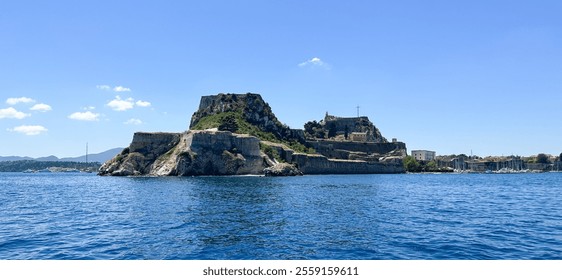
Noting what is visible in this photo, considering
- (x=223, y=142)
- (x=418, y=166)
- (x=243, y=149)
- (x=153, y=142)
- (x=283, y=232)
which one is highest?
(x=153, y=142)

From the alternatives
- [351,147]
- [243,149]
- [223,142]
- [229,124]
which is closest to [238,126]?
[229,124]

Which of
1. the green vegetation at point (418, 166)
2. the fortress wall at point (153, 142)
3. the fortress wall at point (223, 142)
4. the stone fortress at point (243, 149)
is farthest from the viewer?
the green vegetation at point (418, 166)

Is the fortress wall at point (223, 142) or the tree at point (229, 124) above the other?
the tree at point (229, 124)

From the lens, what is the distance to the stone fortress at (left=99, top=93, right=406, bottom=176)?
397 feet

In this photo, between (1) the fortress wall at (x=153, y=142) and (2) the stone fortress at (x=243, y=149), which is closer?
(2) the stone fortress at (x=243, y=149)

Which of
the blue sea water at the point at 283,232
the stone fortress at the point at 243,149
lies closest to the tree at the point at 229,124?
the stone fortress at the point at 243,149

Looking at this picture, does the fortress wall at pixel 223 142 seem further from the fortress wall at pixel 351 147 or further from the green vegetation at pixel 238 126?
the fortress wall at pixel 351 147

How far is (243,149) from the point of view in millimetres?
126188

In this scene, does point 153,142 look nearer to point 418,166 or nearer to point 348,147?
point 348,147

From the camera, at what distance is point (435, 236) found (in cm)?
2192

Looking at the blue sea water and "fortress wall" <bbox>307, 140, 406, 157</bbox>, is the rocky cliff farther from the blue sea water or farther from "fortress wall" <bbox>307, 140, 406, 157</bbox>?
the blue sea water

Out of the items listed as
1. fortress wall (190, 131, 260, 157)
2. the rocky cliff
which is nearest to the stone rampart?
the rocky cliff

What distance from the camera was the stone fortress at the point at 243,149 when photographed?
121 m
